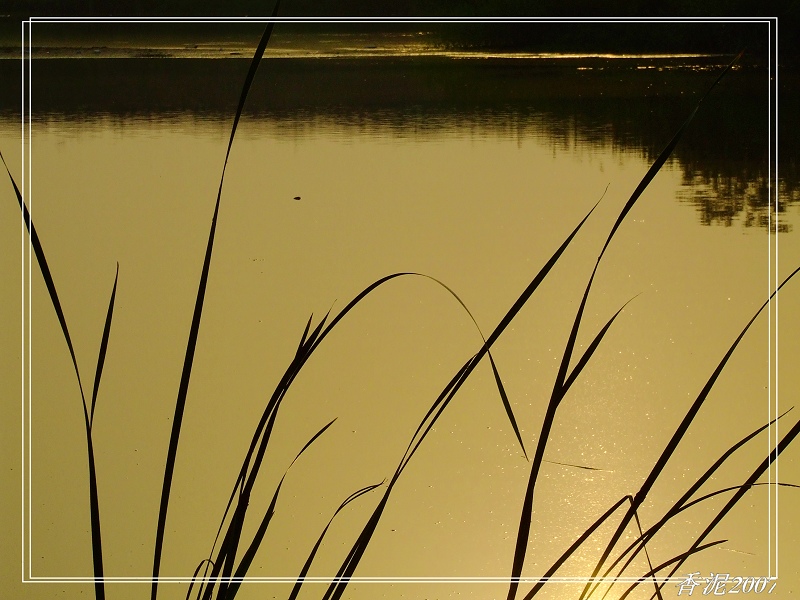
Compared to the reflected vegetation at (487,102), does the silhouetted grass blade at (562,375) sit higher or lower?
lower

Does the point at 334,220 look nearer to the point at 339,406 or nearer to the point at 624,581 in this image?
the point at 339,406

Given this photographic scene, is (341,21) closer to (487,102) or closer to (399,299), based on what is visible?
(487,102)

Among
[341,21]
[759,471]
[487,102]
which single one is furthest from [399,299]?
[759,471]

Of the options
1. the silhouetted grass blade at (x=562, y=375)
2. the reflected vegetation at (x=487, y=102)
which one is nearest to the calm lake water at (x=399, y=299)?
the reflected vegetation at (x=487, y=102)

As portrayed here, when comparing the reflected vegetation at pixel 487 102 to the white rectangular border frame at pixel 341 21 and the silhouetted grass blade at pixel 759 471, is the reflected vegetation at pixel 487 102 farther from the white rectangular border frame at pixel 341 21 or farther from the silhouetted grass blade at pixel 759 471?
the silhouetted grass blade at pixel 759 471

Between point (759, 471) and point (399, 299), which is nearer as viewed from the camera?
point (759, 471)

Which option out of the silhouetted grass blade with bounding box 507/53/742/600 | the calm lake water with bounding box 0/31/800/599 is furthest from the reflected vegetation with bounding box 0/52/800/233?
the silhouetted grass blade with bounding box 507/53/742/600

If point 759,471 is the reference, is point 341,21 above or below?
above

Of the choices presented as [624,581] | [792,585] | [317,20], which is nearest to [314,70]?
[317,20]
